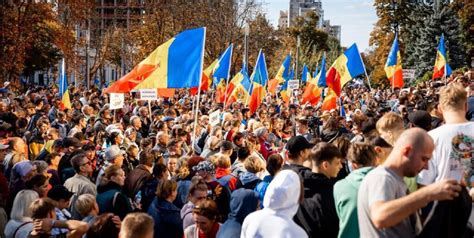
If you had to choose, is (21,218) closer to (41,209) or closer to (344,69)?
(41,209)

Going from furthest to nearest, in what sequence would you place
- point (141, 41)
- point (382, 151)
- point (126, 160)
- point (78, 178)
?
1. point (141, 41)
2. point (126, 160)
3. point (78, 178)
4. point (382, 151)

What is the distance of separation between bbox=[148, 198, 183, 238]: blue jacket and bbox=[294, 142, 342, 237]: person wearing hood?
1.69 meters

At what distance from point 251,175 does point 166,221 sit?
1.27 meters

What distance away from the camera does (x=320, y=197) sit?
5742mm

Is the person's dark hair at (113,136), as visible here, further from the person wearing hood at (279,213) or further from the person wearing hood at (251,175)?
the person wearing hood at (279,213)

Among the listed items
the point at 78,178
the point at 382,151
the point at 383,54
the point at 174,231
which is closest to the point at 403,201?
the point at 382,151

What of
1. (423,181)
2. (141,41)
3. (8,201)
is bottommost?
(8,201)

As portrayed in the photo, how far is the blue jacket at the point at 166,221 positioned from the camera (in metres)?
7.01

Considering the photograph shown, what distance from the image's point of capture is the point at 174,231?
703cm

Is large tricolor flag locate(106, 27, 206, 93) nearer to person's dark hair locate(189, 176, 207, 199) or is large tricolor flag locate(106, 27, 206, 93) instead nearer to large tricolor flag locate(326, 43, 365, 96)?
person's dark hair locate(189, 176, 207, 199)

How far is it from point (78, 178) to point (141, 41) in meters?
46.5

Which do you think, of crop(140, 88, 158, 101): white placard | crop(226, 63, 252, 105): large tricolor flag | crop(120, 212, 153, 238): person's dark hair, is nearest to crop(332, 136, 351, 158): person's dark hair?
crop(120, 212, 153, 238): person's dark hair

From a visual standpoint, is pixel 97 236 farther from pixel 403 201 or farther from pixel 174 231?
pixel 403 201

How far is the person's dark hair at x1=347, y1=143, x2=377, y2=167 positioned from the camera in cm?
558
